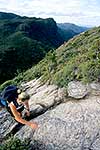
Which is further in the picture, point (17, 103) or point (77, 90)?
point (77, 90)

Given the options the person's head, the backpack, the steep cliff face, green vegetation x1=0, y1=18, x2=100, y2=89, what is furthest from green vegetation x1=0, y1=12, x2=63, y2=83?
the person's head

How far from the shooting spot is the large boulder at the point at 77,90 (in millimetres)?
10793

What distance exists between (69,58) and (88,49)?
0.94m

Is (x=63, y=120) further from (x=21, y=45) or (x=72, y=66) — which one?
(x=21, y=45)

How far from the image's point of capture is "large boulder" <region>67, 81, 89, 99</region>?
1079 cm

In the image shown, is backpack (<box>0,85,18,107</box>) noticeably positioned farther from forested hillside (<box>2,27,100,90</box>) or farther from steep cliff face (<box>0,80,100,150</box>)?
forested hillside (<box>2,27,100,90</box>)

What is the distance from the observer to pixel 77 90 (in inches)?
430

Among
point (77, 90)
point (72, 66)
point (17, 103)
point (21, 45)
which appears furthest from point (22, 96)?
point (21, 45)

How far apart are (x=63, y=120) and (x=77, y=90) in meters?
1.26

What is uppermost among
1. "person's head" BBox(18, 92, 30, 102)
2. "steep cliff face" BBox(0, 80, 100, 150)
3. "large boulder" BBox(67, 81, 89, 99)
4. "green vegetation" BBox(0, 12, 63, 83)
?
"person's head" BBox(18, 92, 30, 102)

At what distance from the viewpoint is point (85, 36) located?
53.5ft

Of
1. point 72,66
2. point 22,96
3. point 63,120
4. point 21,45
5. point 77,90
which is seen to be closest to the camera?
point 22,96

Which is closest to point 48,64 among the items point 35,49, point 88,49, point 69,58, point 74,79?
point 69,58

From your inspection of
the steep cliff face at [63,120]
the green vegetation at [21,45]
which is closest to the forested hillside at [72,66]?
the steep cliff face at [63,120]
